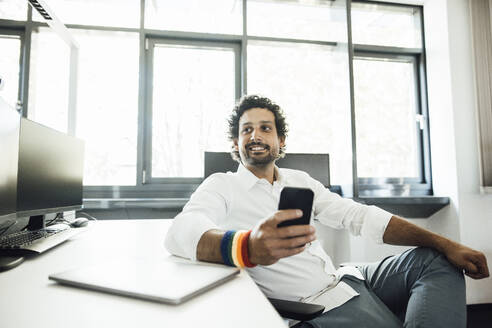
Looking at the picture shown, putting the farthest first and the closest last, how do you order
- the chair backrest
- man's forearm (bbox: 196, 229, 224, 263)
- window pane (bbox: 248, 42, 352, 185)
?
window pane (bbox: 248, 42, 352, 185) < the chair backrest < man's forearm (bbox: 196, 229, 224, 263)


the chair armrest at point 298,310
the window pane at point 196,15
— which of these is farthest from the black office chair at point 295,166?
the window pane at point 196,15

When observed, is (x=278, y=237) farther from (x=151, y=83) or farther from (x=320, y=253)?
(x=151, y=83)

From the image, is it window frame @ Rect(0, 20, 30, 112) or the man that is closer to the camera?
the man

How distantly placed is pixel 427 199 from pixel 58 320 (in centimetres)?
257

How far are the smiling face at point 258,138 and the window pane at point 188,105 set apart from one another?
1068 mm

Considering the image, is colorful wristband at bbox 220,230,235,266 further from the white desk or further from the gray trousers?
the gray trousers

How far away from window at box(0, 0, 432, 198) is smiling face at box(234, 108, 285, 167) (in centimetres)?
99

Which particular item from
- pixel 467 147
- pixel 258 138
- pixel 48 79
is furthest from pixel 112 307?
pixel 467 147

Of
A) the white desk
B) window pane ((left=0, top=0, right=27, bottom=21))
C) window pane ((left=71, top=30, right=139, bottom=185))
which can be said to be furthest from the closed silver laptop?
window pane ((left=0, top=0, right=27, bottom=21))

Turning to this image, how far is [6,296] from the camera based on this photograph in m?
0.56

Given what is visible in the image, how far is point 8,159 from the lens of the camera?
946 millimetres

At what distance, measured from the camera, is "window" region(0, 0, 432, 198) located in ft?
8.08

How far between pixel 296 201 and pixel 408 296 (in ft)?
2.45

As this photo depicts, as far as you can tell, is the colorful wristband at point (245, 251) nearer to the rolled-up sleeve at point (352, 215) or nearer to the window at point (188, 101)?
the rolled-up sleeve at point (352, 215)
